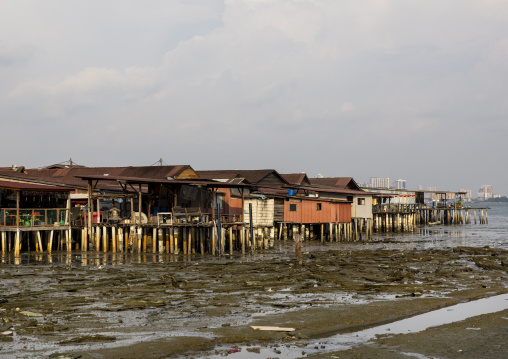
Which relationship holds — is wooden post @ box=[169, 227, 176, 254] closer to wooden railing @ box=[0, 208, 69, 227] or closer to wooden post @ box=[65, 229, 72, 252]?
wooden post @ box=[65, 229, 72, 252]

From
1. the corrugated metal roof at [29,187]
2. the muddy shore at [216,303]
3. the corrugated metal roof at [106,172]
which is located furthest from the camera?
the corrugated metal roof at [106,172]

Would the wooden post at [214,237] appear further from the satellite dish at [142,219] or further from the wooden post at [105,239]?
the wooden post at [105,239]

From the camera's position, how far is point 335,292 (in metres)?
21.8

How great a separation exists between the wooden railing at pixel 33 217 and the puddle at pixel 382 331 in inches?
1067

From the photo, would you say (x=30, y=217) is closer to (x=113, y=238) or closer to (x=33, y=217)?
(x=33, y=217)

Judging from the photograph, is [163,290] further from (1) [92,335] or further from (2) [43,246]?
(2) [43,246]

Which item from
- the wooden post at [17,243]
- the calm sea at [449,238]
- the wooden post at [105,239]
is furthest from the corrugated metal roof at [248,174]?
the wooden post at [17,243]

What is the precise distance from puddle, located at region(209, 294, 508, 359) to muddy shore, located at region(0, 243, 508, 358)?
159mm

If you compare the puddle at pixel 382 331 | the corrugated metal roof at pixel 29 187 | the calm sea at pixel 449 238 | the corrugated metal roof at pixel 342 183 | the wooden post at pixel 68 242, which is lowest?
the puddle at pixel 382 331

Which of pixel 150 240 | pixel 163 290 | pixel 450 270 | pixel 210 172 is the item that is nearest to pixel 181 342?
pixel 163 290

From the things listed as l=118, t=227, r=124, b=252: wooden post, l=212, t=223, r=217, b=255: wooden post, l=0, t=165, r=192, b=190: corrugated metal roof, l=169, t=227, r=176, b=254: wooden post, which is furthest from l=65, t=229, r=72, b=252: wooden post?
l=0, t=165, r=192, b=190: corrugated metal roof

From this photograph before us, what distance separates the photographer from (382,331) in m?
16.0

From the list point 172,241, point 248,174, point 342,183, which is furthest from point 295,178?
point 172,241

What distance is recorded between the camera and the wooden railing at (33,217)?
37.9 metres
